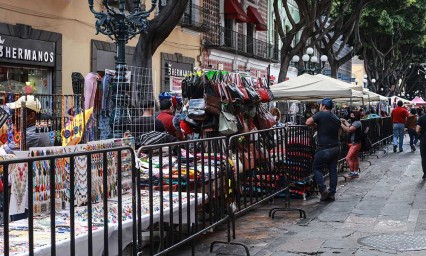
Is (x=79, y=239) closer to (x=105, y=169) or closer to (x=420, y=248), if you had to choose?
(x=105, y=169)

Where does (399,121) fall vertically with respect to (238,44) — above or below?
below

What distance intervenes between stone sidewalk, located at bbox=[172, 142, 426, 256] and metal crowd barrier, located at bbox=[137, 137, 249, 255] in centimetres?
57

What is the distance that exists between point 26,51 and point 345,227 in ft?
32.0

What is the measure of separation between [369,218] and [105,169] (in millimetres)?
4879

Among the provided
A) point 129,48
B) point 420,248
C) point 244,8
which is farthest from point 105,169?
point 244,8

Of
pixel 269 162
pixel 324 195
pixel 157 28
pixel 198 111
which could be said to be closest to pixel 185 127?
pixel 198 111

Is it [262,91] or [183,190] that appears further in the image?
[262,91]

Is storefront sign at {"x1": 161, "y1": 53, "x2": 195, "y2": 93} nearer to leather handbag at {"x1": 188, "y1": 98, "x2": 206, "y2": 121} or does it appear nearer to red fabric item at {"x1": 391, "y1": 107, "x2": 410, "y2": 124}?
red fabric item at {"x1": 391, "y1": 107, "x2": 410, "y2": 124}

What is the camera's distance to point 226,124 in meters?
8.48

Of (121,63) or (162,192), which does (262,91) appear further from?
(162,192)

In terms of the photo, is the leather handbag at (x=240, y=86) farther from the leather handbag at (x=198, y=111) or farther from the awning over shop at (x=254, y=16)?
the awning over shop at (x=254, y=16)

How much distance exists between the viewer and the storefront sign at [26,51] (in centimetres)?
1394

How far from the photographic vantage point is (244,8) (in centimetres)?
2900

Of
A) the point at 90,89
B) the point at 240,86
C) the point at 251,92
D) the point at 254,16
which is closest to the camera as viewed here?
the point at 90,89
